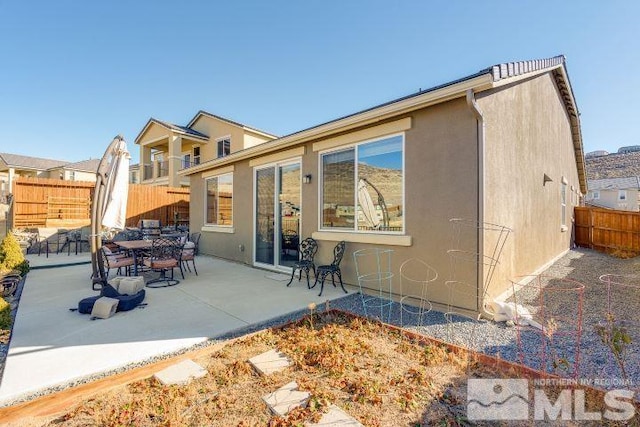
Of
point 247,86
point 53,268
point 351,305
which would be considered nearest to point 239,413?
point 351,305

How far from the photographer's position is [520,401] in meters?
2.34

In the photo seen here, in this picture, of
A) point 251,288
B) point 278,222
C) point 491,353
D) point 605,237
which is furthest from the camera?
point 605,237

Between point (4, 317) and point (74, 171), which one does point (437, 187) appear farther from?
point (74, 171)

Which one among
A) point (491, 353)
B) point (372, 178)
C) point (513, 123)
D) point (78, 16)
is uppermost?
point (78, 16)

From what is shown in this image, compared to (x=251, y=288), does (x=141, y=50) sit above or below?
above

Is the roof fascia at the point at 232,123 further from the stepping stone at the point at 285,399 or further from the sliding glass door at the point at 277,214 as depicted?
the stepping stone at the point at 285,399

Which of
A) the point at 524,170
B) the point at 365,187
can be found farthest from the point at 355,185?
the point at 524,170

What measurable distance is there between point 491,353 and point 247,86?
12863 mm

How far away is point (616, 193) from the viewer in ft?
86.8

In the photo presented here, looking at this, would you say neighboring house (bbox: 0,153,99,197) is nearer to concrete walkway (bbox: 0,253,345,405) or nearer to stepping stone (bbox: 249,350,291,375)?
concrete walkway (bbox: 0,253,345,405)

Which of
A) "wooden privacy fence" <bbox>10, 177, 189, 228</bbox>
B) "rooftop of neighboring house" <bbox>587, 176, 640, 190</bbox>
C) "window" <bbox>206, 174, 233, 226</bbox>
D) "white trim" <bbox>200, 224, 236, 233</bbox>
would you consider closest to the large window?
"white trim" <bbox>200, 224, 236, 233</bbox>

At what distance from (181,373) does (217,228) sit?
7.34 meters

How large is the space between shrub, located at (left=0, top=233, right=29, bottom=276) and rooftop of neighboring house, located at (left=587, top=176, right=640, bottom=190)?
37.9m

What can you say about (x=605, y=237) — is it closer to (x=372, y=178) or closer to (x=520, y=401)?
(x=372, y=178)
